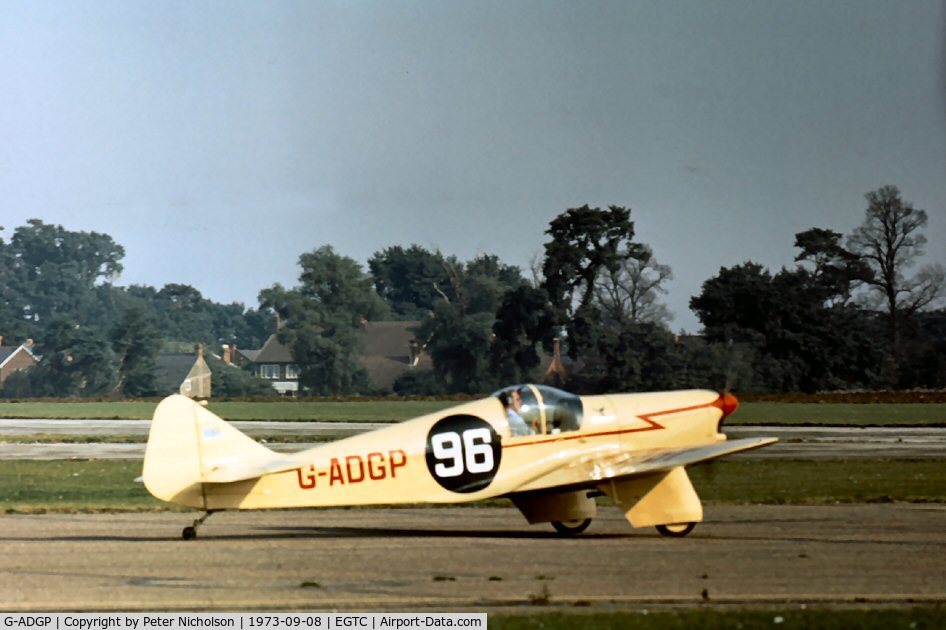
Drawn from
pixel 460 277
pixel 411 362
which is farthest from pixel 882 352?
pixel 460 277

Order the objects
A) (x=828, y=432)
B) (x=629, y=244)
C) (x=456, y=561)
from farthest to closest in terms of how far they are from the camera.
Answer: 1. (x=629, y=244)
2. (x=828, y=432)
3. (x=456, y=561)

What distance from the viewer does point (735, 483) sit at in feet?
78.9

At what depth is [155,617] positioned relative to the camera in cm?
1009

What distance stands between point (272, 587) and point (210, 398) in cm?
5409

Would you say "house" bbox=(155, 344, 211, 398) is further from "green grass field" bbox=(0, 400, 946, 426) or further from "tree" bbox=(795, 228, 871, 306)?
"tree" bbox=(795, 228, 871, 306)

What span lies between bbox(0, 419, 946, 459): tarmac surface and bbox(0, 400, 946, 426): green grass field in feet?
7.72

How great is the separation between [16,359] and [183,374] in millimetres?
10497

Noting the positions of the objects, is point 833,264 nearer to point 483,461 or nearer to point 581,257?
point 581,257

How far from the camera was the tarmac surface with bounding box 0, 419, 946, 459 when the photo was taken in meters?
31.8

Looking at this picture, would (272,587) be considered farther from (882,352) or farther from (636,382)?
(882,352)

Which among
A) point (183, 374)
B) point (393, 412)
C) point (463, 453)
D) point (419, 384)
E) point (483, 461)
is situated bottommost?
point (483, 461)

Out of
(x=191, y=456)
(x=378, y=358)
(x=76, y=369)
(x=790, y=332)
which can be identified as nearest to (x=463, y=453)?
(x=191, y=456)

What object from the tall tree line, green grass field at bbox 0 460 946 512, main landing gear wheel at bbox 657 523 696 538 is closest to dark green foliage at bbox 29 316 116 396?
the tall tree line

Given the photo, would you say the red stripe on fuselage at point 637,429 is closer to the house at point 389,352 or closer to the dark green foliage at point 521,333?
the dark green foliage at point 521,333
